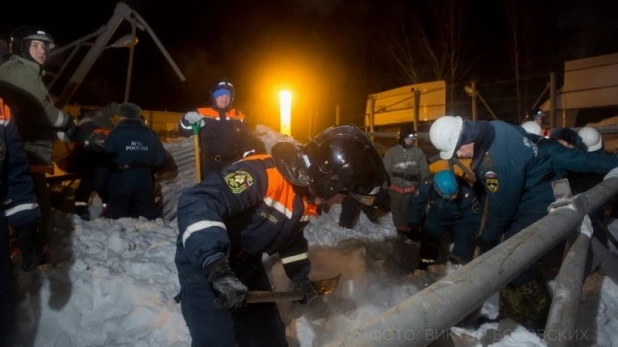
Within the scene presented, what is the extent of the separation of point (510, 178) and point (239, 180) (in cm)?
250

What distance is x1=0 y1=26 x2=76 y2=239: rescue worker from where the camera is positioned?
3223mm

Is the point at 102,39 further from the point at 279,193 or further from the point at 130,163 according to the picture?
the point at 279,193

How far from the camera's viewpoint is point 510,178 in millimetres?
3465

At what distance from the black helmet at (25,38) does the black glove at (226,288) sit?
2701 mm

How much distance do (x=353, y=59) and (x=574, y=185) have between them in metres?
21.8

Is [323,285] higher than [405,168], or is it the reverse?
[405,168]

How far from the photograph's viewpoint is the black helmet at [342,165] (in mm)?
2275

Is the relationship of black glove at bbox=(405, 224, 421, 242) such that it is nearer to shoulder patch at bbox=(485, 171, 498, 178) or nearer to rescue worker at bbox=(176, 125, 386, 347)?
shoulder patch at bbox=(485, 171, 498, 178)

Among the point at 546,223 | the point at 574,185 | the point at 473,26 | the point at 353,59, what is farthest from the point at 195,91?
the point at 546,223

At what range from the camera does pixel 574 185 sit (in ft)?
15.1

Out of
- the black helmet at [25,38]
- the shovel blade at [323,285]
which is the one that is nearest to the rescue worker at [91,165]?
the black helmet at [25,38]

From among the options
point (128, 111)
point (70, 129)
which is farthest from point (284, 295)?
point (128, 111)

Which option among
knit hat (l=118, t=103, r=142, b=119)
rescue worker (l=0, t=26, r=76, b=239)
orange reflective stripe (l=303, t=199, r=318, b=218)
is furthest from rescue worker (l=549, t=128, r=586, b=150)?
rescue worker (l=0, t=26, r=76, b=239)

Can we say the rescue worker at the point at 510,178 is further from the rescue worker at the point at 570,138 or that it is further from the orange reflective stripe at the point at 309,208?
the rescue worker at the point at 570,138
